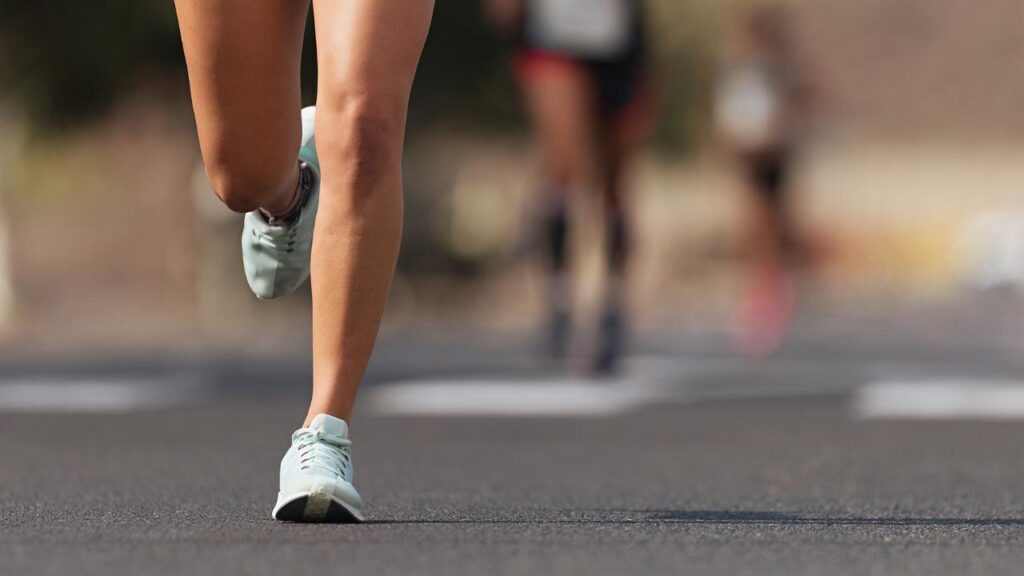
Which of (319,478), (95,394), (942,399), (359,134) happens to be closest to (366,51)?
(359,134)

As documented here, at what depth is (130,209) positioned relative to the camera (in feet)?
105

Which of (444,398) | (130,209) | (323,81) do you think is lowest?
(130,209)

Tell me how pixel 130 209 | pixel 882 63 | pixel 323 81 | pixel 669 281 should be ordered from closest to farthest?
pixel 323 81
pixel 669 281
pixel 130 209
pixel 882 63

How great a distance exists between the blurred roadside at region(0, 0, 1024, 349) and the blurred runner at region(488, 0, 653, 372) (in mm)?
3260

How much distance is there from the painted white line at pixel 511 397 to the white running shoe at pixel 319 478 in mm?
3365

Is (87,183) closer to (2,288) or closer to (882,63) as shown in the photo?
(2,288)

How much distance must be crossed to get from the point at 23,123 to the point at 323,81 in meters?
14.3

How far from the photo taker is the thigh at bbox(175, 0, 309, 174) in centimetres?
442

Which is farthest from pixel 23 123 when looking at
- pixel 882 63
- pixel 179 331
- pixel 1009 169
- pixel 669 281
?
pixel 882 63

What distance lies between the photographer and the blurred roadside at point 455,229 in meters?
18.1

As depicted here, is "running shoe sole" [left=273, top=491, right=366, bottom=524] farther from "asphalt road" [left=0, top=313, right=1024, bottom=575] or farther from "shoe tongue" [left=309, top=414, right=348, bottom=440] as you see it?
"shoe tongue" [left=309, top=414, right=348, bottom=440]

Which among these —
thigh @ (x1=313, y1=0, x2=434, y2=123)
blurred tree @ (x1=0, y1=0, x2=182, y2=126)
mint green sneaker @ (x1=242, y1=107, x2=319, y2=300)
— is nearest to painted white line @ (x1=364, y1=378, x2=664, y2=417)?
mint green sneaker @ (x1=242, y1=107, x2=319, y2=300)

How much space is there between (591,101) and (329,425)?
443 cm

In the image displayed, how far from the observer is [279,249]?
4785mm
